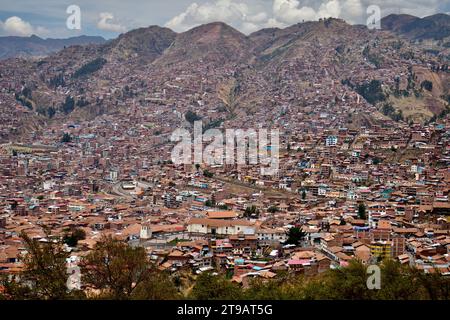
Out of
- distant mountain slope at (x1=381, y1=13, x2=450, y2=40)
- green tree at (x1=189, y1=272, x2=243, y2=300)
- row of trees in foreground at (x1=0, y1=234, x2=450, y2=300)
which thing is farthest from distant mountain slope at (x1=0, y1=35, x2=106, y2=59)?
green tree at (x1=189, y1=272, x2=243, y2=300)

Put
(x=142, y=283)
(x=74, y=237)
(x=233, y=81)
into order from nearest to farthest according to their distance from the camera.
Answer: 1. (x=142, y=283)
2. (x=74, y=237)
3. (x=233, y=81)

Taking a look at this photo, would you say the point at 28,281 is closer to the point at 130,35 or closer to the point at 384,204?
the point at 384,204

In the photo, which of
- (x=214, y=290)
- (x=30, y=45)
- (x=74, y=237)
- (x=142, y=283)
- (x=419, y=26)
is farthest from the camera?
(x=419, y=26)

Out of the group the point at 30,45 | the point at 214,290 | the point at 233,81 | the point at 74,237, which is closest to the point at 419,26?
the point at 233,81

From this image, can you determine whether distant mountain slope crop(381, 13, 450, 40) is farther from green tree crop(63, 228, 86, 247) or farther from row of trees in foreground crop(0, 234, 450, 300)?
row of trees in foreground crop(0, 234, 450, 300)

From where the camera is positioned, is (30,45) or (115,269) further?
(30,45)

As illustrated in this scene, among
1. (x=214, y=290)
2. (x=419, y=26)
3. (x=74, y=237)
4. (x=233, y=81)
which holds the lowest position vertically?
(x=74, y=237)

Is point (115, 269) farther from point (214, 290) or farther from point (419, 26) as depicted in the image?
point (419, 26)
